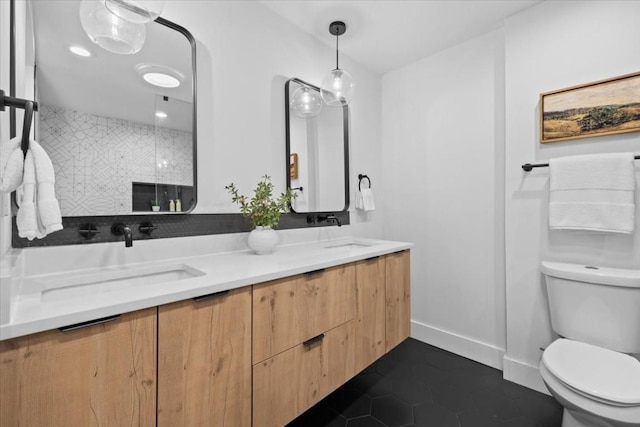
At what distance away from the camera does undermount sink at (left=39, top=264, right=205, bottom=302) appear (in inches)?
41.3

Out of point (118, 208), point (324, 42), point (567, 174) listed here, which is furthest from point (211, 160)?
point (567, 174)

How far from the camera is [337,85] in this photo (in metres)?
1.97

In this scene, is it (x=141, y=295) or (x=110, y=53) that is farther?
(x=110, y=53)

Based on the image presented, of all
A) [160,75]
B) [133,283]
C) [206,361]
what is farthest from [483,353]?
A: [160,75]

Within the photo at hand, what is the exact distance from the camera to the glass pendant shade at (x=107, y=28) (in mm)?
1110

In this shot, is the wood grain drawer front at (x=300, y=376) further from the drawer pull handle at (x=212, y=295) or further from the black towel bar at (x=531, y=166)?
the black towel bar at (x=531, y=166)

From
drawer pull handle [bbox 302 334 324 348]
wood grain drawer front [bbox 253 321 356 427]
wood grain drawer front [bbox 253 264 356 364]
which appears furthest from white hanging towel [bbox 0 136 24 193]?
drawer pull handle [bbox 302 334 324 348]

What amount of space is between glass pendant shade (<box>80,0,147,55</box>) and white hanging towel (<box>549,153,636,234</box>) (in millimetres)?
2308

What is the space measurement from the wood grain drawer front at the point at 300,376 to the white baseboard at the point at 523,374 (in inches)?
48.1

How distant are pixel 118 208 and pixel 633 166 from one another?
259 cm

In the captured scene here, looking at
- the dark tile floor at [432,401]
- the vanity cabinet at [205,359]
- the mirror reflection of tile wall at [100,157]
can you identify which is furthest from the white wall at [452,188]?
the mirror reflection of tile wall at [100,157]

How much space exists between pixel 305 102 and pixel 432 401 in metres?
2.13

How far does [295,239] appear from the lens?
2.05m

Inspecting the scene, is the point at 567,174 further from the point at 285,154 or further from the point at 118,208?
the point at 118,208
